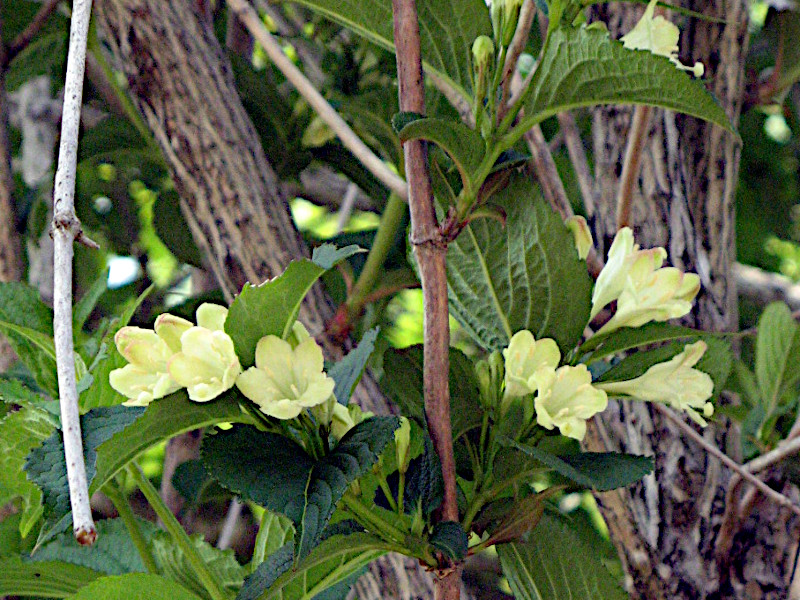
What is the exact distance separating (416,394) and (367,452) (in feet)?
0.46

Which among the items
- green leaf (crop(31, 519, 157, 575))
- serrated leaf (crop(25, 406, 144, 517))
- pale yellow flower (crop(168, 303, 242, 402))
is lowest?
green leaf (crop(31, 519, 157, 575))

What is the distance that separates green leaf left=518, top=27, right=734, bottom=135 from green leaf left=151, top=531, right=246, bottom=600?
0.35 metres

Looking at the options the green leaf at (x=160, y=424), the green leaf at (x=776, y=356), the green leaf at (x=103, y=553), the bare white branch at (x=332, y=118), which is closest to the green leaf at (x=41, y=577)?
the green leaf at (x=103, y=553)

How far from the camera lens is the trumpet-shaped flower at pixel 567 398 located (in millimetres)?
431

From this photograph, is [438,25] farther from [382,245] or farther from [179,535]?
[382,245]

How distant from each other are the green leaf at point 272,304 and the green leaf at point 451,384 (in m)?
0.10

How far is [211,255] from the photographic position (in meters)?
0.79

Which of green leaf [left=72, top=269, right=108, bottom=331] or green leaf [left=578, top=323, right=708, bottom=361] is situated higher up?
green leaf [left=578, top=323, right=708, bottom=361]

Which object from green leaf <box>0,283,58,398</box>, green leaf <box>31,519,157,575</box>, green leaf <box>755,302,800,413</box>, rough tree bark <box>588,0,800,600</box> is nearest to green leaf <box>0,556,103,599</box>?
green leaf <box>31,519,157,575</box>

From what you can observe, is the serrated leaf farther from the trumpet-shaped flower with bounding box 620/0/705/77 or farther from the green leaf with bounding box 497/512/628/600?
the trumpet-shaped flower with bounding box 620/0/705/77

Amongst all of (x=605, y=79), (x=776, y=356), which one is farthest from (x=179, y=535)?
(x=776, y=356)

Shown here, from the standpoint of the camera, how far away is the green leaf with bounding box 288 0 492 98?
47 cm

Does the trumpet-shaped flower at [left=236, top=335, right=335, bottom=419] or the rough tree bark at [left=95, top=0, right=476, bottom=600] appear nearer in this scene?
the trumpet-shaped flower at [left=236, top=335, right=335, bottom=419]

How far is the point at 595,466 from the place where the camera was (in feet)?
1.42
